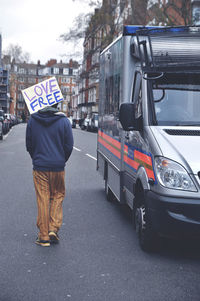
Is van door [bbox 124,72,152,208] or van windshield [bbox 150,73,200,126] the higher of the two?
van windshield [bbox 150,73,200,126]

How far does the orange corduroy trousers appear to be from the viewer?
6133 millimetres

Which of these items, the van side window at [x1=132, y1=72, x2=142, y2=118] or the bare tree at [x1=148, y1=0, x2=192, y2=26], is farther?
the bare tree at [x1=148, y1=0, x2=192, y2=26]

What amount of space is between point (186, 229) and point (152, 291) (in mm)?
935

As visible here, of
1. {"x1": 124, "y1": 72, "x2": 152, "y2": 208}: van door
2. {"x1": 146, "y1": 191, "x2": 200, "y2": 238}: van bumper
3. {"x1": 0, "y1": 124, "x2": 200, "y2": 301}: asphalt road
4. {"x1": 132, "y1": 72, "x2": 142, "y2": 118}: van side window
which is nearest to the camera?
{"x1": 0, "y1": 124, "x2": 200, "y2": 301}: asphalt road

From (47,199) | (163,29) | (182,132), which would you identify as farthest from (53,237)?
(163,29)

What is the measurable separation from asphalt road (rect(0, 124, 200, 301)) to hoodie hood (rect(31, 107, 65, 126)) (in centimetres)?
145

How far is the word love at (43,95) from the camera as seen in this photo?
618cm

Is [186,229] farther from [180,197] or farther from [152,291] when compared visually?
[152,291]

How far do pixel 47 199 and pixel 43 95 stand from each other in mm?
1230

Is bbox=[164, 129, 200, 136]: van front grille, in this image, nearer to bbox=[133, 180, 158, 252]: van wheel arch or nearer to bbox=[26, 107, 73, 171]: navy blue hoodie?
bbox=[133, 180, 158, 252]: van wheel arch

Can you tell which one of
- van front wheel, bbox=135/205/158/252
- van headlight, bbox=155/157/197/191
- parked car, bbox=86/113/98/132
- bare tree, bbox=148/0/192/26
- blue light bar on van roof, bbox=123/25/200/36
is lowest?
parked car, bbox=86/113/98/132

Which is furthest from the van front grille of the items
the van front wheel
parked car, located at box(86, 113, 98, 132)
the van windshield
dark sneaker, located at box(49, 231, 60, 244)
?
parked car, located at box(86, 113, 98, 132)

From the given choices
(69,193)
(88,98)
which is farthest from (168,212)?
(88,98)

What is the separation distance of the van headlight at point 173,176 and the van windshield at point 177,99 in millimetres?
838
